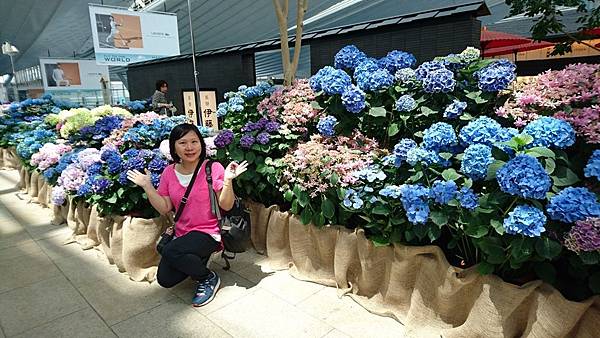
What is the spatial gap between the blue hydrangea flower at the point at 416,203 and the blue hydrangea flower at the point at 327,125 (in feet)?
2.74

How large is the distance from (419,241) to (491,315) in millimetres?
473

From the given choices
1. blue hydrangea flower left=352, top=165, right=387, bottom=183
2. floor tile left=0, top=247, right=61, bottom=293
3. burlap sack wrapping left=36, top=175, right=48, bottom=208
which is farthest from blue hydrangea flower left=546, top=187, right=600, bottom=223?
burlap sack wrapping left=36, top=175, right=48, bottom=208

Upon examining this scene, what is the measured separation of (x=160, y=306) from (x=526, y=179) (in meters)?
2.08

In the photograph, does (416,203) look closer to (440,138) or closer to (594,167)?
(440,138)

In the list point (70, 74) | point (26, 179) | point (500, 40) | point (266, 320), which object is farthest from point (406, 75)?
point (70, 74)

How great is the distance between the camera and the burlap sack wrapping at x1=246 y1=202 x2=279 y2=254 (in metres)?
2.87

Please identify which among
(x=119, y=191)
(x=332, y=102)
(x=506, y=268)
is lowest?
(x=506, y=268)

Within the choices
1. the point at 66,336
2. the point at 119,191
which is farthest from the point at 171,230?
the point at 66,336

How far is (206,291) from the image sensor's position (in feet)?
7.43

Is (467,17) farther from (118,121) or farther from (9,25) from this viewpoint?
(9,25)

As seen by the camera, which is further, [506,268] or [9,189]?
[9,189]

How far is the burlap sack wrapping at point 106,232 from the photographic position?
2.80 m

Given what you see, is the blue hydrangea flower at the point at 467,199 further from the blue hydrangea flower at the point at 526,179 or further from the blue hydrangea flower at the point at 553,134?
the blue hydrangea flower at the point at 553,134

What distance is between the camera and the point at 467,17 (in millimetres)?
4699
